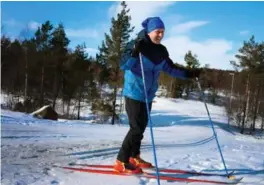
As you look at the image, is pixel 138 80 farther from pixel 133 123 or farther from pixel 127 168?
pixel 127 168

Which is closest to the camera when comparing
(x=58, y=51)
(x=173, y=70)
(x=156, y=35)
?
(x=156, y=35)

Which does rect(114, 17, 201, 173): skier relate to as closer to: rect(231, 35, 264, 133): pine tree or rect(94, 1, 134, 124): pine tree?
rect(94, 1, 134, 124): pine tree

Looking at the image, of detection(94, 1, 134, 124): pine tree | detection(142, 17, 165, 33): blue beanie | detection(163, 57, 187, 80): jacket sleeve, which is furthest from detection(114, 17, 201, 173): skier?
detection(94, 1, 134, 124): pine tree

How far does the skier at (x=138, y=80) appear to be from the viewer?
4.30 m

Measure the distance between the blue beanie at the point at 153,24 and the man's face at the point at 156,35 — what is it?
1.6 inches

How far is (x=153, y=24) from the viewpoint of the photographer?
4.37m

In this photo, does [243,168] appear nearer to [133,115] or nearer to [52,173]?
[133,115]

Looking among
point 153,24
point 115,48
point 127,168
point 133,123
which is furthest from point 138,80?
point 115,48

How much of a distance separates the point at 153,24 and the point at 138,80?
30.7 inches

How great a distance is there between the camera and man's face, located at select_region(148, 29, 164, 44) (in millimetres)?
4383

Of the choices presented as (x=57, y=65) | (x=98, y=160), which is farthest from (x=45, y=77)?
(x=98, y=160)

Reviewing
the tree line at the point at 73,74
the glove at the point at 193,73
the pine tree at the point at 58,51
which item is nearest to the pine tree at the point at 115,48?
the tree line at the point at 73,74

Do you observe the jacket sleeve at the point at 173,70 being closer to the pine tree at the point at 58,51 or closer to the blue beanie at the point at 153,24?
the blue beanie at the point at 153,24

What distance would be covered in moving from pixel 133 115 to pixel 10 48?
1543 inches
